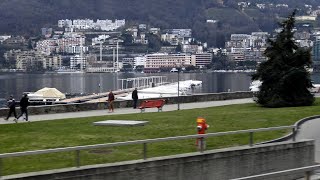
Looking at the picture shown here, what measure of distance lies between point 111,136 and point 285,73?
1730cm

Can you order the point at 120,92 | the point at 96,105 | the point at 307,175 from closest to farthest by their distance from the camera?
1. the point at 307,175
2. the point at 96,105
3. the point at 120,92

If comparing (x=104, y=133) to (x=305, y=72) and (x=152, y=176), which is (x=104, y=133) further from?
(x=305, y=72)

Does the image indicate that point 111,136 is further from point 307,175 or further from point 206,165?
point 307,175

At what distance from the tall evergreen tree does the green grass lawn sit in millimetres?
4676

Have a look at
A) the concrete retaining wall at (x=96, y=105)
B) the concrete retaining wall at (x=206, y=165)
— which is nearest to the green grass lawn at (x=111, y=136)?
the concrete retaining wall at (x=206, y=165)

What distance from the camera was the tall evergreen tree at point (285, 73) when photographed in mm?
32156

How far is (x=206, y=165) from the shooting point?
511 inches

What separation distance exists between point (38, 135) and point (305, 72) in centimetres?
1836

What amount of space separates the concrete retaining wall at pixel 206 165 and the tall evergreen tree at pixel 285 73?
56.2 ft

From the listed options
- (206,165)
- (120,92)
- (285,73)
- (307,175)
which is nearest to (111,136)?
(206,165)

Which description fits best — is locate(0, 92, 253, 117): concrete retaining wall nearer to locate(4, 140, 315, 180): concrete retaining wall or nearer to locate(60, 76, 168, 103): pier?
locate(4, 140, 315, 180): concrete retaining wall

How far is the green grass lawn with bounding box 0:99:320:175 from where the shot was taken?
11.0 meters

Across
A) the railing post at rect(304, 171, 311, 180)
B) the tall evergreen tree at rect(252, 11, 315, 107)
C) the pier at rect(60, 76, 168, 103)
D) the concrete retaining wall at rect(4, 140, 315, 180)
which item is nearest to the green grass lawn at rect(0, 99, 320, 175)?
the concrete retaining wall at rect(4, 140, 315, 180)

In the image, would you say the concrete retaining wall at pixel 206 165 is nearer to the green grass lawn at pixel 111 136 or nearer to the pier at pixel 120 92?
the green grass lawn at pixel 111 136
